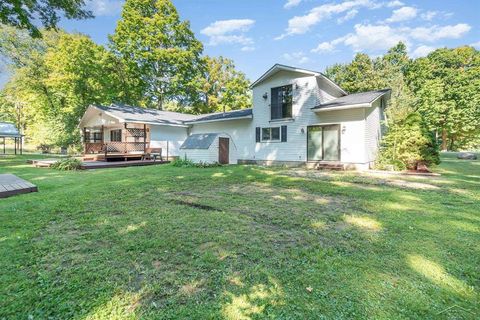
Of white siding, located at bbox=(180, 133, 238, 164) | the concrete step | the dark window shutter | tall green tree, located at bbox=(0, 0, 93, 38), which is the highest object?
tall green tree, located at bbox=(0, 0, 93, 38)

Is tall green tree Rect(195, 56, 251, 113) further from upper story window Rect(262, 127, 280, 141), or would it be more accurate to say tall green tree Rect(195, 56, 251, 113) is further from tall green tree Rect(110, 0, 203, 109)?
upper story window Rect(262, 127, 280, 141)

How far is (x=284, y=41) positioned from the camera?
844 inches

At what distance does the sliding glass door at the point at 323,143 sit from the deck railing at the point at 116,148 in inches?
444

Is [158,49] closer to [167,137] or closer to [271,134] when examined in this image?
[167,137]

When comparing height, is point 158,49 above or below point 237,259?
above

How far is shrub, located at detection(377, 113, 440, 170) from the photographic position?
10.4 m

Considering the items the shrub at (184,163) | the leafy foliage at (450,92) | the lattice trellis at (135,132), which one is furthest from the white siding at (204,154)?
the leafy foliage at (450,92)

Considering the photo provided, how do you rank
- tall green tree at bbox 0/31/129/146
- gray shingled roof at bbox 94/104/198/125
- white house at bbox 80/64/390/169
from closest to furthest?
white house at bbox 80/64/390/169
gray shingled roof at bbox 94/104/198/125
tall green tree at bbox 0/31/129/146

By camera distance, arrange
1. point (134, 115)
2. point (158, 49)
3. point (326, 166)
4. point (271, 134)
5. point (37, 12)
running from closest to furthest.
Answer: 1. point (37, 12)
2. point (326, 166)
3. point (271, 134)
4. point (134, 115)
5. point (158, 49)

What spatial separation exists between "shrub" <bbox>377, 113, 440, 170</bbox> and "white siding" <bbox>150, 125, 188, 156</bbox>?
1385 centimetres

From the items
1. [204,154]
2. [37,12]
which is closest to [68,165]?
[204,154]

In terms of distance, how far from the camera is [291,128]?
544 inches

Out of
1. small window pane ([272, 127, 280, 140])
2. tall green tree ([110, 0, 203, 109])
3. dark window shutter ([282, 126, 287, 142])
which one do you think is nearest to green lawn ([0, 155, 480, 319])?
dark window shutter ([282, 126, 287, 142])

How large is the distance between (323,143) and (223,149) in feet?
18.5
